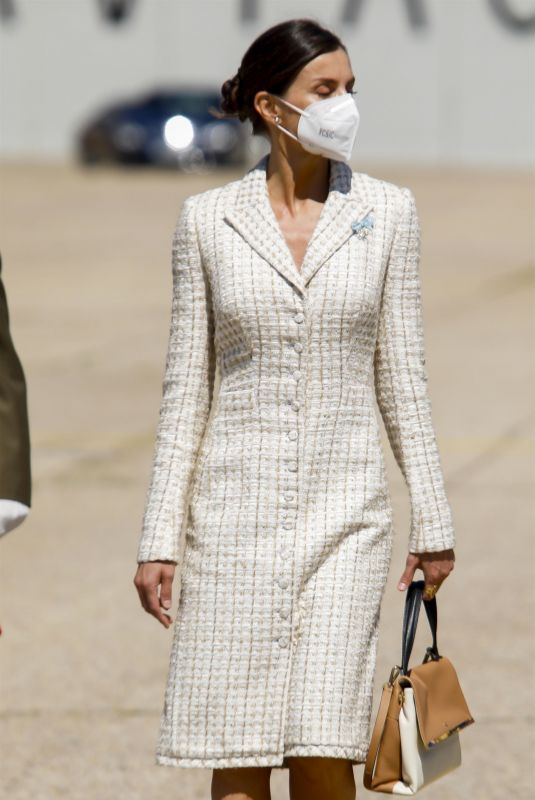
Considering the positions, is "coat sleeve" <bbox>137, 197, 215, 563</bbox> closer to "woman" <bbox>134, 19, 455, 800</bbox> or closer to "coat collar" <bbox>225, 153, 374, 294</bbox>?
"woman" <bbox>134, 19, 455, 800</bbox>

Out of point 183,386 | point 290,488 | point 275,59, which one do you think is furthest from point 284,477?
point 275,59

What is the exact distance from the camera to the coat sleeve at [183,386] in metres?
3.66

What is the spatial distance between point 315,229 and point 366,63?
3643cm

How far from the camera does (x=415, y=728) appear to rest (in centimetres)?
357

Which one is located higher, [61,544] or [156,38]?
[156,38]

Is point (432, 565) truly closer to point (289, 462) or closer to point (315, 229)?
point (289, 462)

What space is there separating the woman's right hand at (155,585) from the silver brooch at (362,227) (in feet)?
2.56

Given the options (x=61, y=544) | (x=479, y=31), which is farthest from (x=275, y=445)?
(x=479, y=31)

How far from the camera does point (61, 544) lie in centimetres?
795

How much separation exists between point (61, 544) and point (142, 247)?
12992mm

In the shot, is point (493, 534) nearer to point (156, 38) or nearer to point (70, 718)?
point (70, 718)

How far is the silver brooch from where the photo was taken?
12.1 feet

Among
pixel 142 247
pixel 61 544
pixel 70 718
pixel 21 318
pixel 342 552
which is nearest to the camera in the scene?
pixel 342 552

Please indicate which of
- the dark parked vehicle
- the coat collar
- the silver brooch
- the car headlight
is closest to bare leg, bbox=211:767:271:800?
the coat collar
